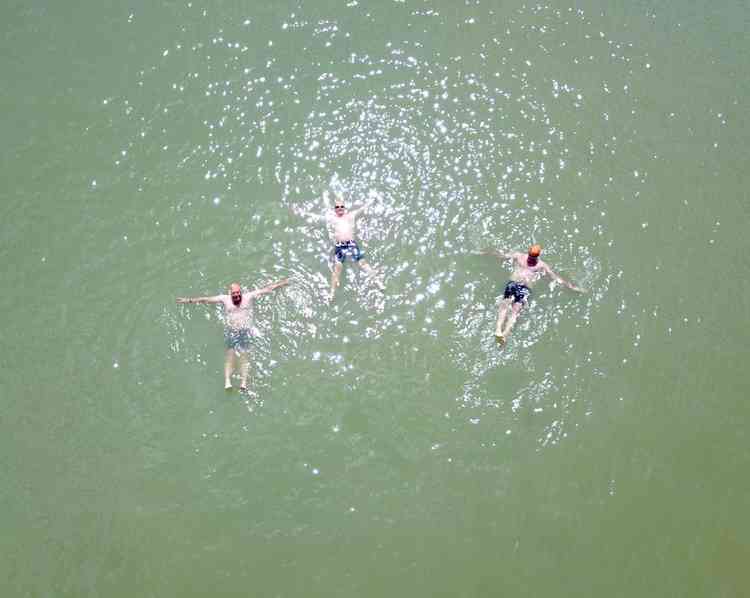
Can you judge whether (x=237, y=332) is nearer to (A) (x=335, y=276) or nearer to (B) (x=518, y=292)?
(A) (x=335, y=276)

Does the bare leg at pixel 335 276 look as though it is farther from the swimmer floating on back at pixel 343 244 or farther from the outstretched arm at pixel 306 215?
the outstretched arm at pixel 306 215

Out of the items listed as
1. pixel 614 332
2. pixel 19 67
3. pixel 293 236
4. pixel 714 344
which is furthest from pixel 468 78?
pixel 19 67

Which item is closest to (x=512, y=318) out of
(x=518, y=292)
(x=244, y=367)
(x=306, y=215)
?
(x=518, y=292)

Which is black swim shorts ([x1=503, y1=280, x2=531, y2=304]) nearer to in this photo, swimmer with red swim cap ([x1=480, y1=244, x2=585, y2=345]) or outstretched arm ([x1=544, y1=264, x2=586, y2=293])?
swimmer with red swim cap ([x1=480, y1=244, x2=585, y2=345])

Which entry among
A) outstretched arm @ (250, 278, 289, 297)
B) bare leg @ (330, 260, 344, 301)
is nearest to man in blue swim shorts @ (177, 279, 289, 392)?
outstretched arm @ (250, 278, 289, 297)

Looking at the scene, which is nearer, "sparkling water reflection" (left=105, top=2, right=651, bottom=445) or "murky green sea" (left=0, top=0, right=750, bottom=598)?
"murky green sea" (left=0, top=0, right=750, bottom=598)

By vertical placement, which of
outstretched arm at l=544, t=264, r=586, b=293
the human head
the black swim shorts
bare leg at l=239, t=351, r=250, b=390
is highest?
outstretched arm at l=544, t=264, r=586, b=293

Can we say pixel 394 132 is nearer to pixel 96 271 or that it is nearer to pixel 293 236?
pixel 293 236
